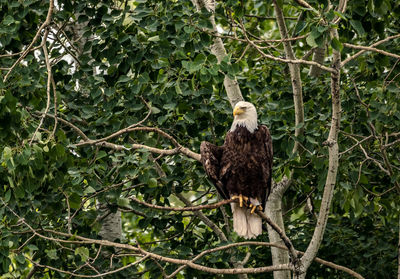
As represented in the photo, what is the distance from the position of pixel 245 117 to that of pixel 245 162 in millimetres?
336

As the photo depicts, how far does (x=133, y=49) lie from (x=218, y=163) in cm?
102

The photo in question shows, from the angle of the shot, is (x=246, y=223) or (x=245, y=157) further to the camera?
(x=246, y=223)

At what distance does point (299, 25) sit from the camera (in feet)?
13.6

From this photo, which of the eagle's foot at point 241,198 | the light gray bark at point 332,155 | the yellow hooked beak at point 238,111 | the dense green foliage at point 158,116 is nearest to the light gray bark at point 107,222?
the dense green foliage at point 158,116

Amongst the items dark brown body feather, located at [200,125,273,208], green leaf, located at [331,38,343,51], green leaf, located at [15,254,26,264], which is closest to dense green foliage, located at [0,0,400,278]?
green leaf, located at [15,254,26,264]

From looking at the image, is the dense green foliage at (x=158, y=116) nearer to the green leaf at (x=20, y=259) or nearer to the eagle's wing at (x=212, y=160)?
the green leaf at (x=20, y=259)

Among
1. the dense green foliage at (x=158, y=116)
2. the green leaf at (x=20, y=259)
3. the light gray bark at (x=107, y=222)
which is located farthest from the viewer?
the light gray bark at (x=107, y=222)

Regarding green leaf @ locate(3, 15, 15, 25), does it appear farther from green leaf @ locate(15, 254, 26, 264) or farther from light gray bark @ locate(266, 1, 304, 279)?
light gray bark @ locate(266, 1, 304, 279)

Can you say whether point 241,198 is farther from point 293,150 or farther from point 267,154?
point 293,150

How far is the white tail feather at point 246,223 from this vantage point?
5.13 m

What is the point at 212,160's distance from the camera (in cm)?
478

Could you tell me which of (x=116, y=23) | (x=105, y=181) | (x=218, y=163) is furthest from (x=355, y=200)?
(x=116, y=23)

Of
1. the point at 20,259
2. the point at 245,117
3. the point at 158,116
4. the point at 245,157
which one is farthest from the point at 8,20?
the point at 245,157

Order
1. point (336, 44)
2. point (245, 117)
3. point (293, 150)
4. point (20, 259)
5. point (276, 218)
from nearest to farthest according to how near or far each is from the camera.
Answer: point (336, 44), point (20, 259), point (245, 117), point (293, 150), point (276, 218)
